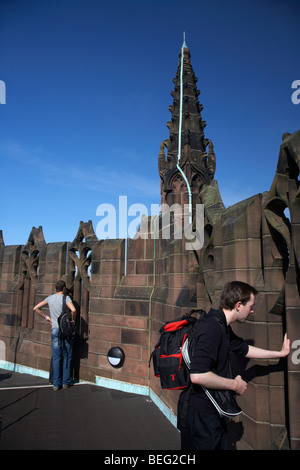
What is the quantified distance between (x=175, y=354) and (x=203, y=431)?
0.52m

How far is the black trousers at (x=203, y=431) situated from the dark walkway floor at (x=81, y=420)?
6.34 ft

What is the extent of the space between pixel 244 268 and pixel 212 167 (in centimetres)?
1167

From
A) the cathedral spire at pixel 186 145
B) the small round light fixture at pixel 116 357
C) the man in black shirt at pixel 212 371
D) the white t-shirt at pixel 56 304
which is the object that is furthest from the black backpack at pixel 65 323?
the cathedral spire at pixel 186 145

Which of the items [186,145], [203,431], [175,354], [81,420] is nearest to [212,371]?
[175,354]

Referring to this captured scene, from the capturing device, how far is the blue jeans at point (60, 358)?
245 inches

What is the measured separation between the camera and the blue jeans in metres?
6.23

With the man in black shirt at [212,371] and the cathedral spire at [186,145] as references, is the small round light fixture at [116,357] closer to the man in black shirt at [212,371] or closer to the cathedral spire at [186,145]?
the man in black shirt at [212,371]

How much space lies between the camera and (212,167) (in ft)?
47.6

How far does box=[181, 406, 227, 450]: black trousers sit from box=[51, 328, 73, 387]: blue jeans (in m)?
4.45

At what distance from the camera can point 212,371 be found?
2.21m

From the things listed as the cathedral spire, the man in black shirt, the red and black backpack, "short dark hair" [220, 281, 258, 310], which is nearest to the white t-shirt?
the red and black backpack

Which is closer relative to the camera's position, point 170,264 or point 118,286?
point 170,264
